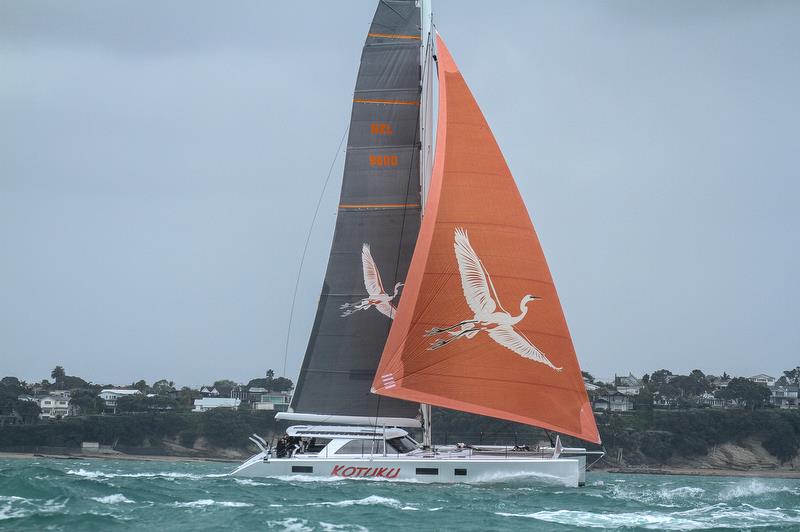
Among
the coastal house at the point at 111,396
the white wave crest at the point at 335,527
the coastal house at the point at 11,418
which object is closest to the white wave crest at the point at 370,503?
the white wave crest at the point at 335,527

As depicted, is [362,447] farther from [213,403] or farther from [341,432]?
[213,403]

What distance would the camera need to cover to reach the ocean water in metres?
21.3

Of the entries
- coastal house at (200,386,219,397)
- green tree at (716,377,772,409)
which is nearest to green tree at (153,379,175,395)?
coastal house at (200,386,219,397)

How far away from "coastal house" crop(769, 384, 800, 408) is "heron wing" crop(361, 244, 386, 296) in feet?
302

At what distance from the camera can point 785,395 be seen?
12975cm

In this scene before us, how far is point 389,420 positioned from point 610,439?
56.6 metres

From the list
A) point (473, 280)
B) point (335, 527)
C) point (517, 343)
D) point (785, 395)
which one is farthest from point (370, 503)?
point (785, 395)

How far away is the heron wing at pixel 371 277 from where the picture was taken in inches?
1297

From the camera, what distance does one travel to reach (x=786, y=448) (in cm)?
8850

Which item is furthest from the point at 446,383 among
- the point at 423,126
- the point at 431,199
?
the point at 423,126

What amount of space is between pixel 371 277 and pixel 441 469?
6292 mm

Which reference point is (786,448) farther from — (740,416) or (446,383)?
(446,383)

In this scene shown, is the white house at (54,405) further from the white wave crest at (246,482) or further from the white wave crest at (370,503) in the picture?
the white wave crest at (370,503)

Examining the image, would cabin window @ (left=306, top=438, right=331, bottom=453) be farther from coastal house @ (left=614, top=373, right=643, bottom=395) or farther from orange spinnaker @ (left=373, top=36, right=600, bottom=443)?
coastal house @ (left=614, top=373, right=643, bottom=395)
